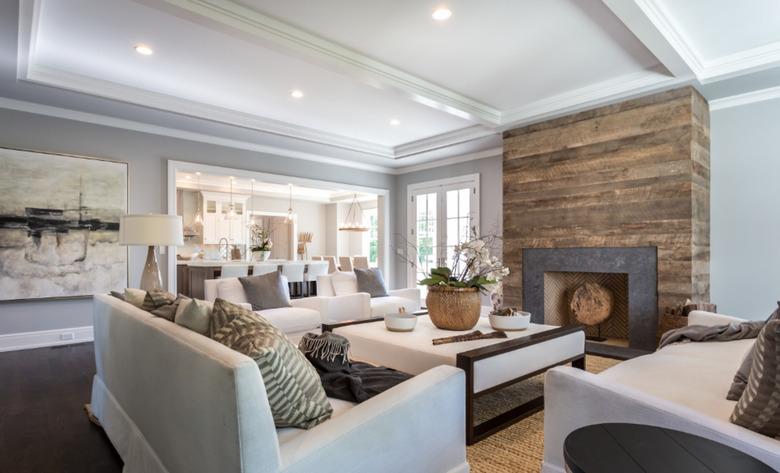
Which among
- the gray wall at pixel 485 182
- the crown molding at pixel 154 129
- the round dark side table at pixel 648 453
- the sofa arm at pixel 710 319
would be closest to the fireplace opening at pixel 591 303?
the gray wall at pixel 485 182

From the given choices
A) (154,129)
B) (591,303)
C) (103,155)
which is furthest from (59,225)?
(591,303)

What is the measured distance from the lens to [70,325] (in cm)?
463

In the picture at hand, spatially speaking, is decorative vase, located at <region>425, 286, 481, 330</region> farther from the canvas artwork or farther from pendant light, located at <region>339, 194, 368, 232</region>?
pendant light, located at <region>339, 194, 368, 232</region>

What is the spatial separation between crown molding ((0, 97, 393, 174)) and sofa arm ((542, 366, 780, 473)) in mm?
5313

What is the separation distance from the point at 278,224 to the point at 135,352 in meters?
10.6

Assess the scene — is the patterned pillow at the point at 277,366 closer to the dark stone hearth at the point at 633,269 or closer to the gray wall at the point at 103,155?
the dark stone hearth at the point at 633,269

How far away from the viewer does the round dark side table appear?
1029mm

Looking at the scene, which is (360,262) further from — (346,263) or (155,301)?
(155,301)

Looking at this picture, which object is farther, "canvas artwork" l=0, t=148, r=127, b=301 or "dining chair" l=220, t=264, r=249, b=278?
"dining chair" l=220, t=264, r=249, b=278

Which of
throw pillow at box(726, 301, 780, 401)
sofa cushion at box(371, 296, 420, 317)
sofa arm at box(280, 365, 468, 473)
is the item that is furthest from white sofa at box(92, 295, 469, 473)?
sofa cushion at box(371, 296, 420, 317)

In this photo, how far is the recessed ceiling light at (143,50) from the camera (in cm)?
338

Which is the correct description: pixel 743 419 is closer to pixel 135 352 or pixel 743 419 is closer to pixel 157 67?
pixel 135 352

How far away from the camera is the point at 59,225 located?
4527 mm

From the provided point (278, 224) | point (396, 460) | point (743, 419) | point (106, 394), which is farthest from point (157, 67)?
point (278, 224)
